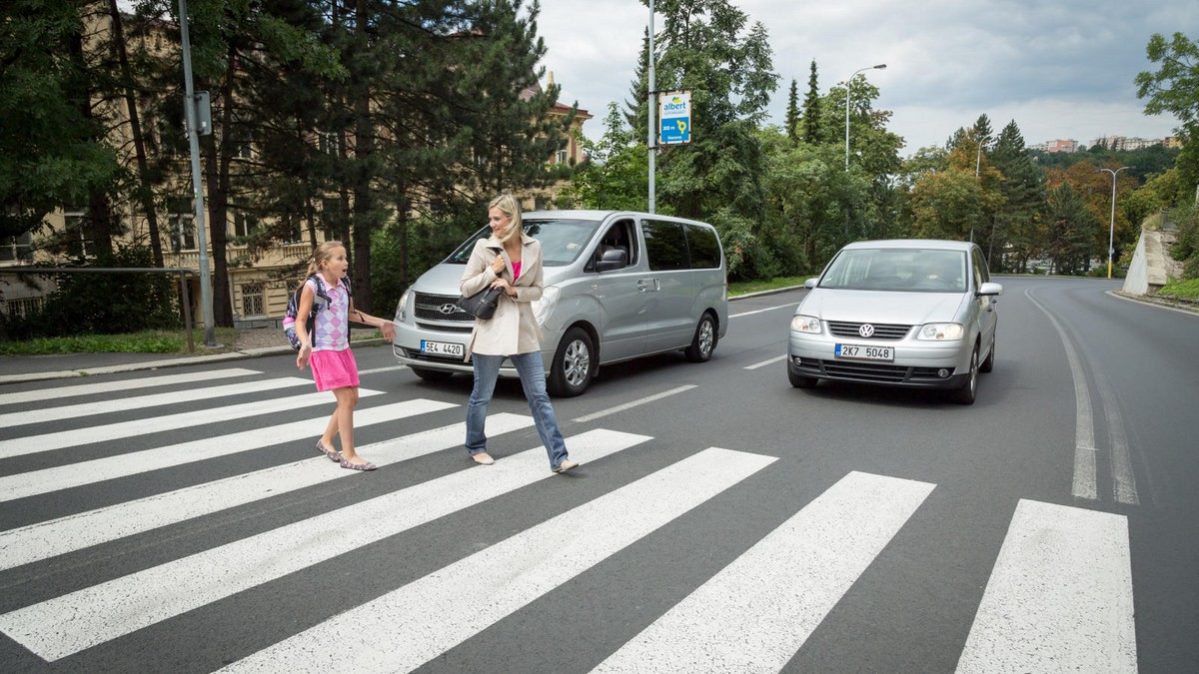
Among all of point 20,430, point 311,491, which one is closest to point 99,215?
point 20,430

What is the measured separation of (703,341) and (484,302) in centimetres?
638

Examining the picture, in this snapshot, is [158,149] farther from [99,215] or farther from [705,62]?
[705,62]

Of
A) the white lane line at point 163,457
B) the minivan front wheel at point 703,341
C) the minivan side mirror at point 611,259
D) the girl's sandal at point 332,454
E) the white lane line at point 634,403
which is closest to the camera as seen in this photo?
the white lane line at point 163,457

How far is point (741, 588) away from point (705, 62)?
31377mm

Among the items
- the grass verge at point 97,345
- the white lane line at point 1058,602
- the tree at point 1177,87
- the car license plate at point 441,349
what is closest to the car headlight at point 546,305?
the car license plate at point 441,349

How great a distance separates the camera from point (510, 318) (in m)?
5.57

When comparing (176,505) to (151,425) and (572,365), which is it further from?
(572,365)

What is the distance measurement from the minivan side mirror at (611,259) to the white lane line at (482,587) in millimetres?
3709

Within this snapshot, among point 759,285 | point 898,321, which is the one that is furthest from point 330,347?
point 759,285

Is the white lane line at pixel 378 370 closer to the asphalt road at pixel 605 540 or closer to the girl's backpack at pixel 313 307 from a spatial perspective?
the asphalt road at pixel 605 540

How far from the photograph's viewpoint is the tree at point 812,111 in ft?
221

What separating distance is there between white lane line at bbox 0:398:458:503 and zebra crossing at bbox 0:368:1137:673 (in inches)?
1.1

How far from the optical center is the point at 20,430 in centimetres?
673

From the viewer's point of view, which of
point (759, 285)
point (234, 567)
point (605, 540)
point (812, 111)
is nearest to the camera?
point (234, 567)
